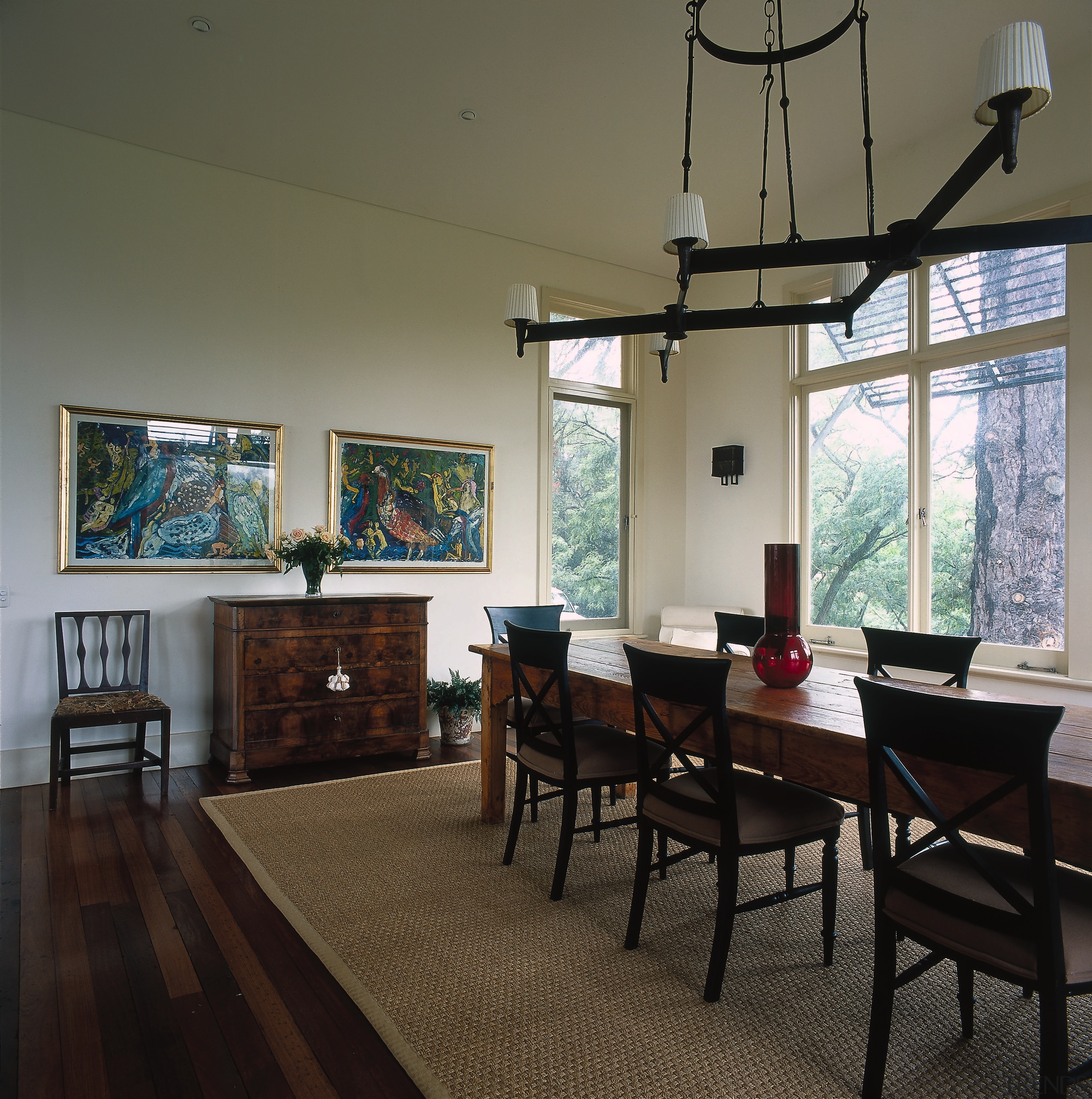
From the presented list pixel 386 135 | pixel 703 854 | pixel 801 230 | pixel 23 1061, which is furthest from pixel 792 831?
pixel 801 230

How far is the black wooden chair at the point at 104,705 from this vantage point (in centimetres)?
368

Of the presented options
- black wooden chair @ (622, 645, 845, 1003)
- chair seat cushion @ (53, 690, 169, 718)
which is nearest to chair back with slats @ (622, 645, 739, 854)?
black wooden chair @ (622, 645, 845, 1003)

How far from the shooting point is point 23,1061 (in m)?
1.81

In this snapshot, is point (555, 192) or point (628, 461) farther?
point (628, 461)

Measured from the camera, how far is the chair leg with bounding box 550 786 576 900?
2.71 meters

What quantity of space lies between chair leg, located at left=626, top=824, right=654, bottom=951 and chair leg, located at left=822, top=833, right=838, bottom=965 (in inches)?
20.8

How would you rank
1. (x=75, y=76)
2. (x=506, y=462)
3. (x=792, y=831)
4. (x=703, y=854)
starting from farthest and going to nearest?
(x=506, y=462) < (x=75, y=76) < (x=703, y=854) < (x=792, y=831)

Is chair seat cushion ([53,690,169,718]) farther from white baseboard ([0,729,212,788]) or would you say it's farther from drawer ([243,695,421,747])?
drawer ([243,695,421,747])

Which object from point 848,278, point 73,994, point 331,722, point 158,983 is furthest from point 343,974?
point 848,278

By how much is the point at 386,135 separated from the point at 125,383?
81.2 inches

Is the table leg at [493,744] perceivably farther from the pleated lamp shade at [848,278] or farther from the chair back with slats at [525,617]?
the pleated lamp shade at [848,278]

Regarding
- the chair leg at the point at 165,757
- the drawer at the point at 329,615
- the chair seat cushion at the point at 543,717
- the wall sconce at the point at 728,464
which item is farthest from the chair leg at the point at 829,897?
the wall sconce at the point at 728,464

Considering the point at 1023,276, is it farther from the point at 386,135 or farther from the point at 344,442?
the point at 344,442

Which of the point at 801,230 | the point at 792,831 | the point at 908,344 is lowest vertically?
the point at 792,831
